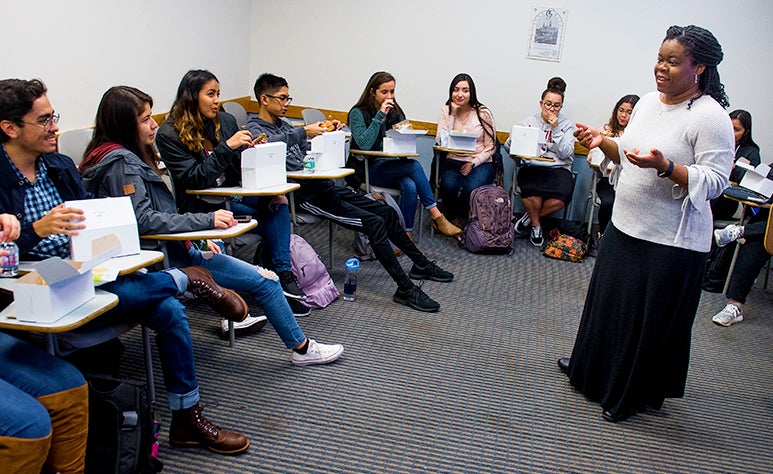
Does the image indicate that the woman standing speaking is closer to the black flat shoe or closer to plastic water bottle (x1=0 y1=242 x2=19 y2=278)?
the black flat shoe

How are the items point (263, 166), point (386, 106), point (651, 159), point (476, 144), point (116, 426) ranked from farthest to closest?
point (476, 144)
point (386, 106)
point (263, 166)
point (651, 159)
point (116, 426)

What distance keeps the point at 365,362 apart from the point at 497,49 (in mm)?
3374

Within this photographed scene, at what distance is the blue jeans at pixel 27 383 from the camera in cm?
155

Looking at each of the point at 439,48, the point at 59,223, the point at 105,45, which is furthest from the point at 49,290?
the point at 439,48

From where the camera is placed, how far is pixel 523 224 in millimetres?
5047

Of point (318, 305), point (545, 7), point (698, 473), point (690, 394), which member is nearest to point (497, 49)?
point (545, 7)

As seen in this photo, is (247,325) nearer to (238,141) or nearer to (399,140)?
(238,141)

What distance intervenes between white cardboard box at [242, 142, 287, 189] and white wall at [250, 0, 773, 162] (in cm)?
263

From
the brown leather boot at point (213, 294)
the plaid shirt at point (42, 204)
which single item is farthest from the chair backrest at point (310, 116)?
the plaid shirt at point (42, 204)

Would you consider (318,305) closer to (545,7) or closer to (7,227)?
(7,227)

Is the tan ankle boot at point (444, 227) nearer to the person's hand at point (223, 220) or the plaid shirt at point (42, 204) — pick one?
the person's hand at point (223, 220)

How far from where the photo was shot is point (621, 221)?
2434 millimetres

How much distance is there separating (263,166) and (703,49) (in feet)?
6.22

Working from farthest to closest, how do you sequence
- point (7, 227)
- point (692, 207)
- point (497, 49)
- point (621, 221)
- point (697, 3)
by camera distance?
point (497, 49), point (697, 3), point (621, 221), point (692, 207), point (7, 227)
